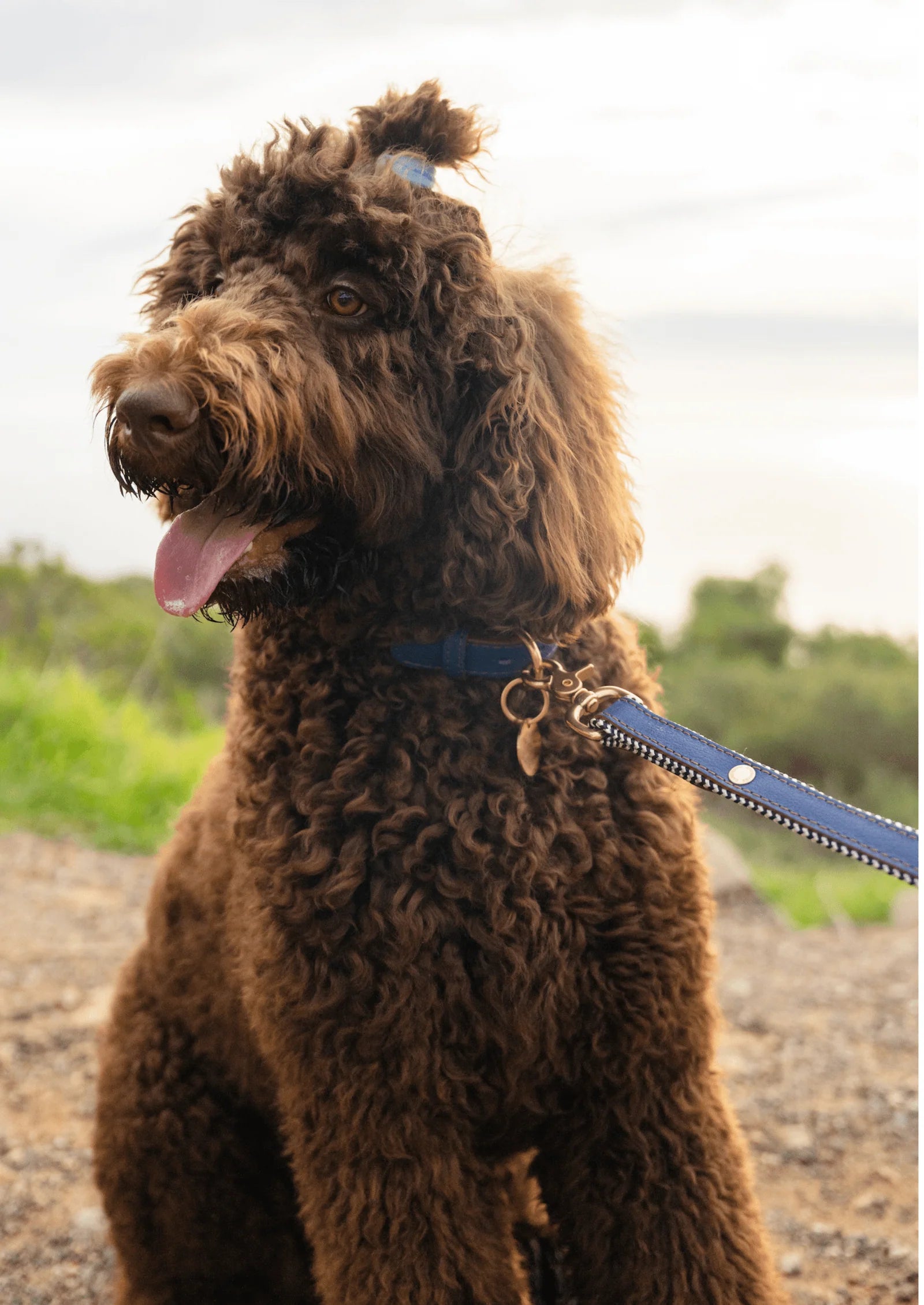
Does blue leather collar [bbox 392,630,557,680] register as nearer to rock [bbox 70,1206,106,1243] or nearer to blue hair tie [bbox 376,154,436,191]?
blue hair tie [bbox 376,154,436,191]

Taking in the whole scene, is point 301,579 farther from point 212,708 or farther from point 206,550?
point 212,708

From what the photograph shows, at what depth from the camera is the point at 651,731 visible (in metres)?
1.94

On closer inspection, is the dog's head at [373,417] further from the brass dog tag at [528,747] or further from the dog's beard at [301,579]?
the brass dog tag at [528,747]

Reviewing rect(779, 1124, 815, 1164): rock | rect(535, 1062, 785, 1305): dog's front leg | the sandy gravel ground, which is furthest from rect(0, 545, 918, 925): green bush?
rect(779, 1124, 815, 1164): rock

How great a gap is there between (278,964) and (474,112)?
62.2 inches

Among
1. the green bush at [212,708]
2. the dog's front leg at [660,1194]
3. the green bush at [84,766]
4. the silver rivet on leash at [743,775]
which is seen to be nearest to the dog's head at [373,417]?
the silver rivet on leash at [743,775]

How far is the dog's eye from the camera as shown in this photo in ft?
6.63

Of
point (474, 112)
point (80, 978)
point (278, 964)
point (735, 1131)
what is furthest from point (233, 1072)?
point (80, 978)

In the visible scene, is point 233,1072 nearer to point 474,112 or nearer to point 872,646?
point 474,112

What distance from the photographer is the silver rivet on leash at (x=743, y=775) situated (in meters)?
1.81

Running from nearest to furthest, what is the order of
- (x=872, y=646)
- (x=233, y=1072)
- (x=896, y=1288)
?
(x=233, y=1072) → (x=896, y=1288) → (x=872, y=646)

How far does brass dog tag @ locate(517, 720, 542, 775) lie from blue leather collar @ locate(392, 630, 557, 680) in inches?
4.5

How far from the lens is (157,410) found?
179 centimetres

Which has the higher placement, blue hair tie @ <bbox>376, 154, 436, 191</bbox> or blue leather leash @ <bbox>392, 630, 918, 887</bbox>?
blue hair tie @ <bbox>376, 154, 436, 191</bbox>
